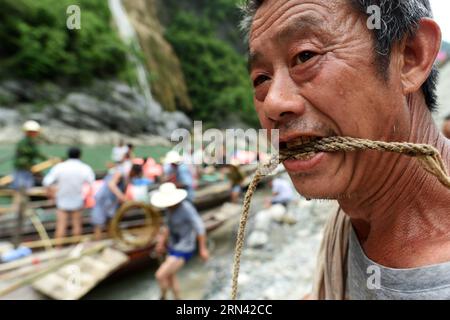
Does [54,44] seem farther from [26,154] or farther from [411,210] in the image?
[411,210]

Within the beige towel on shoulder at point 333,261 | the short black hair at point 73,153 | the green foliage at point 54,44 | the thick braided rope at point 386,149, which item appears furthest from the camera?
the green foliage at point 54,44

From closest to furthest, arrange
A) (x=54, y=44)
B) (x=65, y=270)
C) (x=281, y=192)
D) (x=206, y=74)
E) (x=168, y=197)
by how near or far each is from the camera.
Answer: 1. (x=168, y=197)
2. (x=65, y=270)
3. (x=281, y=192)
4. (x=54, y=44)
5. (x=206, y=74)

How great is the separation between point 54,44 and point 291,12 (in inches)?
970

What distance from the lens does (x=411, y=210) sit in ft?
3.72

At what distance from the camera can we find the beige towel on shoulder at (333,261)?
1485 millimetres

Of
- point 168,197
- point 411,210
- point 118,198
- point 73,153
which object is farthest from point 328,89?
point 118,198

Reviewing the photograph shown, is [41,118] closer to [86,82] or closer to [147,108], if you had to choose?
[86,82]

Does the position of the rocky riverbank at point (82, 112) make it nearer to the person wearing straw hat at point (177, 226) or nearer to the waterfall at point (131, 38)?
the waterfall at point (131, 38)

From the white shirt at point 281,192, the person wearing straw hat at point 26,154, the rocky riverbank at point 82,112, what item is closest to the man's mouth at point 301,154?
the person wearing straw hat at point 26,154

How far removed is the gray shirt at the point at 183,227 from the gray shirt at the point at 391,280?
Answer: 426cm

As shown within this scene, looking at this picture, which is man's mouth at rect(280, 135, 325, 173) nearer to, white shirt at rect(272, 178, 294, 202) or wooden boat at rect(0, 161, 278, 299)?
wooden boat at rect(0, 161, 278, 299)

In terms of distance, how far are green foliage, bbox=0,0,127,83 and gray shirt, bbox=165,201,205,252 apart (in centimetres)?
2015

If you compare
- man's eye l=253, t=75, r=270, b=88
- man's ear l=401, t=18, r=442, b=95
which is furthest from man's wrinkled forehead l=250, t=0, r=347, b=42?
man's ear l=401, t=18, r=442, b=95

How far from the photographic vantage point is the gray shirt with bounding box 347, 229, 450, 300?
3.23ft
